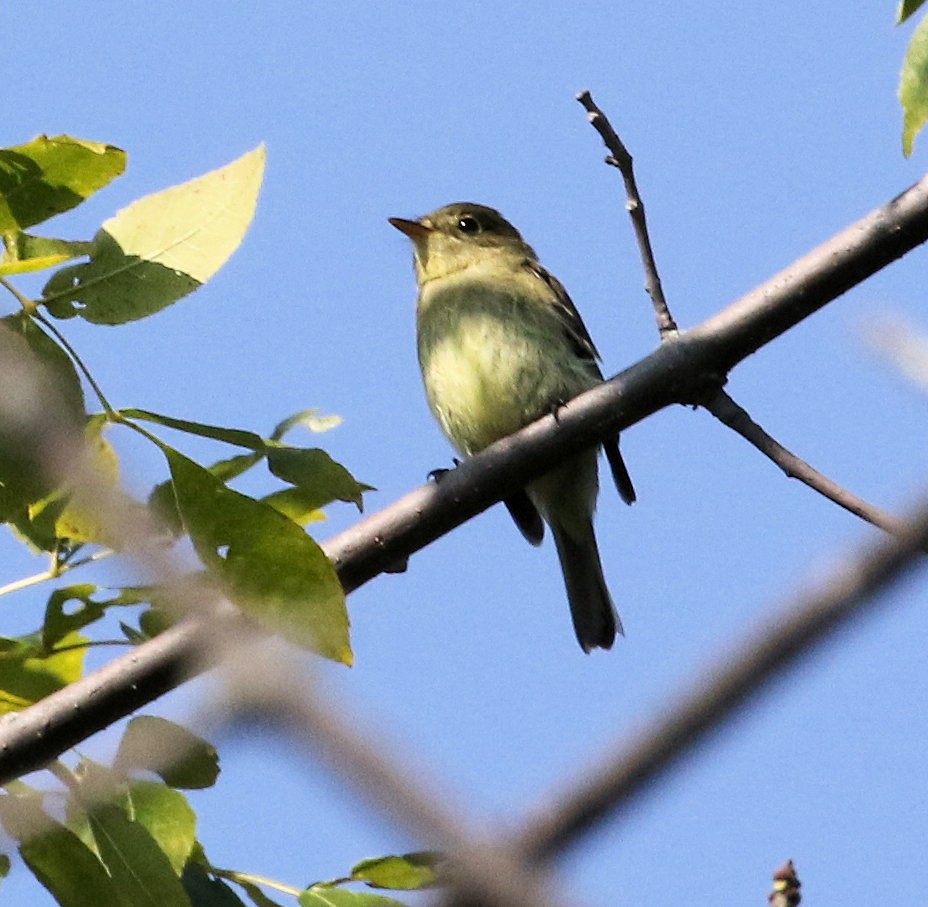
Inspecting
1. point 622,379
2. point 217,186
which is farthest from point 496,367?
point 217,186

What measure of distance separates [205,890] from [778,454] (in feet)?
4.62

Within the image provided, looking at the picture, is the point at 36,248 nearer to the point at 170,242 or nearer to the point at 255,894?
the point at 170,242

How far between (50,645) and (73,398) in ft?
1.78

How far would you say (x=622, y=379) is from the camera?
10.7 ft

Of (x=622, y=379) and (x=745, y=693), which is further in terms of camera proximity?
(x=622, y=379)

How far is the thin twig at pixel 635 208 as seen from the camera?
3160 mm

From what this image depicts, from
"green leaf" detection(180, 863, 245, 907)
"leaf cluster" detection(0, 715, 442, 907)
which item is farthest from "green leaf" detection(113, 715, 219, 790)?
"green leaf" detection(180, 863, 245, 907)

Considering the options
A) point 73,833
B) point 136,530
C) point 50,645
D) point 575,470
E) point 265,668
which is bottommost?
point 265,668

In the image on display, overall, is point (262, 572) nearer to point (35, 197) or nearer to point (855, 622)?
point (35, 197)

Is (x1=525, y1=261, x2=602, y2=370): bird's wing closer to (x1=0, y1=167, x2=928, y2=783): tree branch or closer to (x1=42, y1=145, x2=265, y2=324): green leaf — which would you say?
(x1=0, y1=167, x2=928, y2=783): tree branch

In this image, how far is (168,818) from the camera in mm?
2676

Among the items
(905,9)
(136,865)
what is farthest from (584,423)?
(136,865)

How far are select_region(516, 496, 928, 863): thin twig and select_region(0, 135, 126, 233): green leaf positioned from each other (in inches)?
90.7

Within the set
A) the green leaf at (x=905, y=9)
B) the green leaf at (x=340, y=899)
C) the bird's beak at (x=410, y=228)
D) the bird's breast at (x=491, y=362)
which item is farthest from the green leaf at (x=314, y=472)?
the bird's beak at (x=410, y=228)
